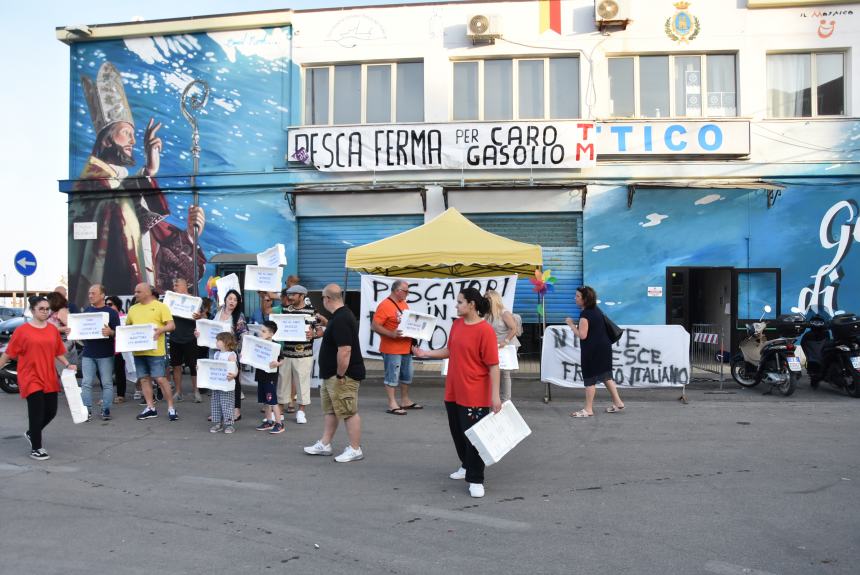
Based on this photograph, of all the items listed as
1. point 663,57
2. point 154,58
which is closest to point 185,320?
point 154,58

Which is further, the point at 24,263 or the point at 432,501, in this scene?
the point at 24,263

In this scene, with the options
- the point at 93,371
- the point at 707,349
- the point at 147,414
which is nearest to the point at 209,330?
the point at 147,414

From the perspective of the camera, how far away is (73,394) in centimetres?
813

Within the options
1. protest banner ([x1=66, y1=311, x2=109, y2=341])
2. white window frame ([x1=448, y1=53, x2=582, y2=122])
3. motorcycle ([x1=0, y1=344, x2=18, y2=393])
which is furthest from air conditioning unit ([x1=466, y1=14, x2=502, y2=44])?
motorcycle ([x1=0, y1=344, x2=18, y2=393])

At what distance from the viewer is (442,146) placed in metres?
16.1

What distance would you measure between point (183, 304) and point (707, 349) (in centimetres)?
921

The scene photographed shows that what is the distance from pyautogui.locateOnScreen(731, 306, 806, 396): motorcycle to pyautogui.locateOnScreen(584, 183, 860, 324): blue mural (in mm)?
3427

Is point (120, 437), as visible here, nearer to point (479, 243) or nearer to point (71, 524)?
point (71, 524)

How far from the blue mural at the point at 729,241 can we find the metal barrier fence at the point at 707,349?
2477 millimetres

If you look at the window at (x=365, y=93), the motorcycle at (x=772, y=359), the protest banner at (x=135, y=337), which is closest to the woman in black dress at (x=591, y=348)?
the motorcycle at (x=772, y=359)

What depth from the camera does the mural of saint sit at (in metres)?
17.0

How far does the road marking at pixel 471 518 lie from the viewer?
5.16 metres

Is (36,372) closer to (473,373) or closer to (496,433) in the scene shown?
(473,373)

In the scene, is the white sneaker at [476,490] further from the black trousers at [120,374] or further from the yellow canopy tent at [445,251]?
the black trousers at [120,374]
